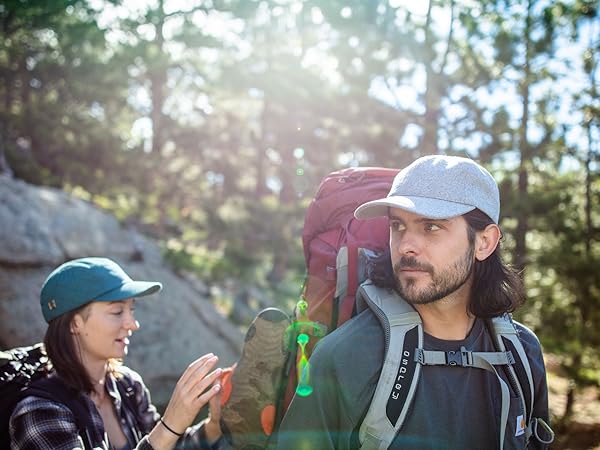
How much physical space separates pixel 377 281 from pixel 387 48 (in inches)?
369

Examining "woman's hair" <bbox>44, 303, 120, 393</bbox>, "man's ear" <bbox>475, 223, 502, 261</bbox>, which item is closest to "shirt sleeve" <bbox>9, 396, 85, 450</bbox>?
"woman's hair" <bbox>44, 303, 120, 393</bbox>

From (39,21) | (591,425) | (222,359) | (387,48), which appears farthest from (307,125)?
(591,425)

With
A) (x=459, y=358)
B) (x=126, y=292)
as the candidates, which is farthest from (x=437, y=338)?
(x=126, y=292)

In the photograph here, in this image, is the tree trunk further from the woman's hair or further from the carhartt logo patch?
the woman's hair

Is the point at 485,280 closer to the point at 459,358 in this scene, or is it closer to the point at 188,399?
the point at 459,358

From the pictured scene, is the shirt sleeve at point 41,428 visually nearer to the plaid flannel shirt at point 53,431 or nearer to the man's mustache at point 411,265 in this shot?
the plaid flannel shirt at point 53,431

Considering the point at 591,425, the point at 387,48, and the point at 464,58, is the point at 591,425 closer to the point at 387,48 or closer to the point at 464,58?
the point at 464,58

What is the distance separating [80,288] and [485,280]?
1.94m

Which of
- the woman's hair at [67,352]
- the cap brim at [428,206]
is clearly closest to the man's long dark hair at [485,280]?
the cap brim at [428,206]

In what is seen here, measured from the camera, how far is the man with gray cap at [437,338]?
1.79 metres

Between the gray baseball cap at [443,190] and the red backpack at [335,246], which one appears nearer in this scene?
the gray baseball cap at [443,190]

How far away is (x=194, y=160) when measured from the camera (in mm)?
18109

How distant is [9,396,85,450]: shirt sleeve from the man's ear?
1901 mm

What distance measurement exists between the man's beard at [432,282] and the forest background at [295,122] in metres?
3.14
